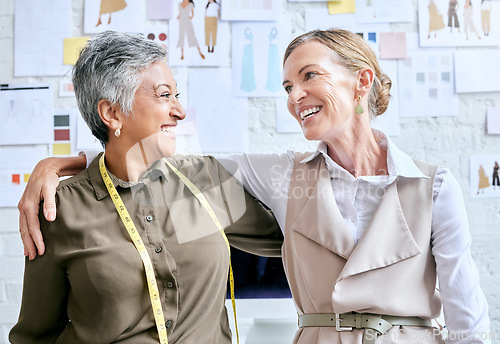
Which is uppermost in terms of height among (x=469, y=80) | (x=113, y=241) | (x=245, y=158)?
(x=469, y=80)

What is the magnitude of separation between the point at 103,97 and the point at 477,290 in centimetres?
92

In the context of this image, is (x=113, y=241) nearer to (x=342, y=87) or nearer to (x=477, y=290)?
(x=342, y=87)

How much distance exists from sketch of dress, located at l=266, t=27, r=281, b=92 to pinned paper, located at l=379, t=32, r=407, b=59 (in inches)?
15.8

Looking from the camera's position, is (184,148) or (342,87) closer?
(342,87)

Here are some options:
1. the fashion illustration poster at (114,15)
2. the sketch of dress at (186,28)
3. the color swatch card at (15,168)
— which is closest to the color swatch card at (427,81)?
the sketch of dress at (186,28)

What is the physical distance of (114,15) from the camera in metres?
2.08

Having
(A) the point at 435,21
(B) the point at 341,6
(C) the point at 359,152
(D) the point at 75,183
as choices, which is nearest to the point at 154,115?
(D) the point at 75,183

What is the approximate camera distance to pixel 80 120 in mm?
2061

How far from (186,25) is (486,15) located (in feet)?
3.78

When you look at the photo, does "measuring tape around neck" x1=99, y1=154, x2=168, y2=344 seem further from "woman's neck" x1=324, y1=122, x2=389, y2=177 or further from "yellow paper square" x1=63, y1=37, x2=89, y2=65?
"yellow paper square" x1=63, y1=37, x2=89, y2=65

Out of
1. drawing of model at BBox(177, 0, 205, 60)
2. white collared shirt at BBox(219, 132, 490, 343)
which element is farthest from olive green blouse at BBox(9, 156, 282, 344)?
drawing of model at BBox(177, 0, 205, 60)

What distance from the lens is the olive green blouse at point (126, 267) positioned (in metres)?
1.14

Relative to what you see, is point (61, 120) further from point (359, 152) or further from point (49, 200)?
point (359, 152)

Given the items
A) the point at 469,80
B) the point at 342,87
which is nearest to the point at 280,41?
the point at 469,80
